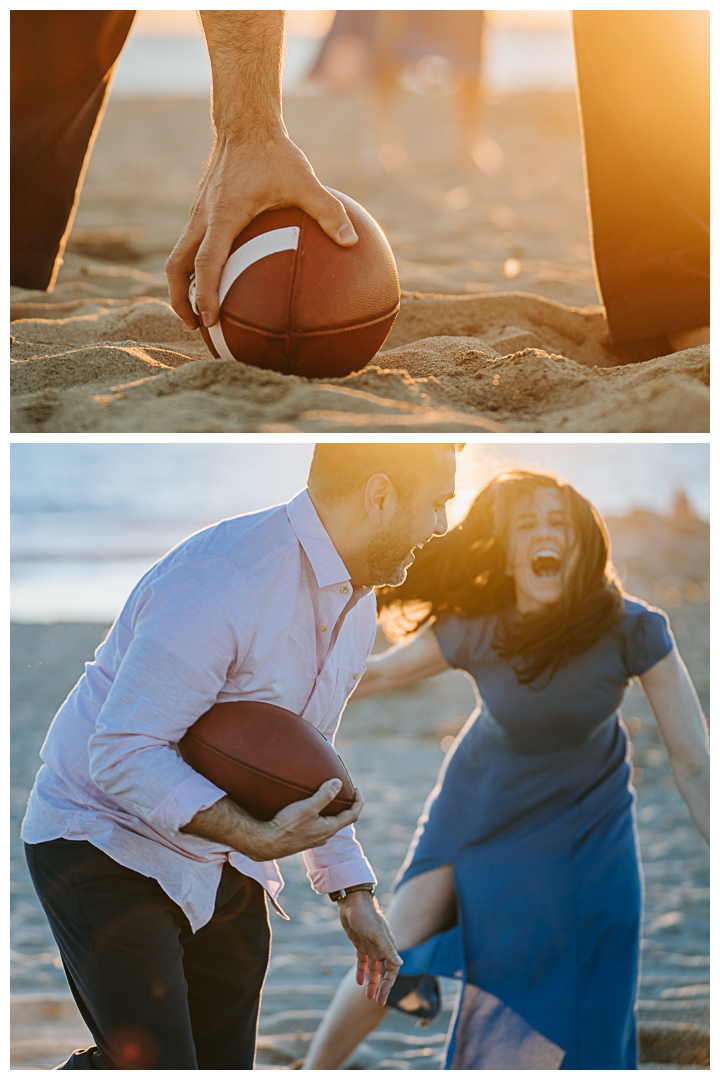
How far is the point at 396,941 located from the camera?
3.38 m

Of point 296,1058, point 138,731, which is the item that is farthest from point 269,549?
point 296,1058

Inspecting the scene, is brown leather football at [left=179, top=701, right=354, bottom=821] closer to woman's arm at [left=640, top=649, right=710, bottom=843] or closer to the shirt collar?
the shirt collar

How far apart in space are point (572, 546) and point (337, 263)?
1.34 metres

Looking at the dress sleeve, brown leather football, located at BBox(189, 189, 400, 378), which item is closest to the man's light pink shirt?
brown leather football, located at BBox(189, 189, 400, 378)

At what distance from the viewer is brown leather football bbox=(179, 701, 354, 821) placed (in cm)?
249

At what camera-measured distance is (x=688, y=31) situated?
11.8ft

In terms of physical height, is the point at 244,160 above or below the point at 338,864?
above

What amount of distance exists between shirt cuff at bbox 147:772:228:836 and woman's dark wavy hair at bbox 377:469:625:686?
1.45 m

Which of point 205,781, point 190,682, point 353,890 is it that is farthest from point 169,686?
point 353,890

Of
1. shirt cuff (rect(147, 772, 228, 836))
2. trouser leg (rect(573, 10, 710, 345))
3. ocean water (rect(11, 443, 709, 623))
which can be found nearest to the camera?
shirt cuff (rect(147, 772, 228, 836))

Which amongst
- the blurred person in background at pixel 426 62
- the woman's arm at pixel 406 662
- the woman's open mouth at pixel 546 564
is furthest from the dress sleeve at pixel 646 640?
the blurred person in background at pixel 426 62

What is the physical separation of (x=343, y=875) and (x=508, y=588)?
1259 mm

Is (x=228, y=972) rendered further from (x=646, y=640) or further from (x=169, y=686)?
(x=646, y=640)

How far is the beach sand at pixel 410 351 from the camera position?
9.11 feet
